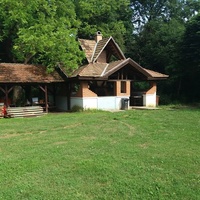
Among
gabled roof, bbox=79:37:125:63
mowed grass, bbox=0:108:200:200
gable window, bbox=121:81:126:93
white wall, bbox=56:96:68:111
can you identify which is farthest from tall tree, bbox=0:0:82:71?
mowed grass, bbox=0:108:200:200

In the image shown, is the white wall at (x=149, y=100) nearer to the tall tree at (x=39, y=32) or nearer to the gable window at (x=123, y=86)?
the gable window at (x=123, y=86)

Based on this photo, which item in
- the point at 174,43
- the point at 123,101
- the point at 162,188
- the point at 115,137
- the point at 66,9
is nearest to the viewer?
the point at 162,188

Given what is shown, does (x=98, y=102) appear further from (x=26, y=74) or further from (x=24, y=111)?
(x=26, y=74)

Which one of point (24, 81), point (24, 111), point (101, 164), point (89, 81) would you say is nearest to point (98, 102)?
point (89, 81)

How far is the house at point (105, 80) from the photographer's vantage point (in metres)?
20.0

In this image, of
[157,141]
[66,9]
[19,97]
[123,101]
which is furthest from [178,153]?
[66,9]

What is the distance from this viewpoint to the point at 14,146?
27.6ft

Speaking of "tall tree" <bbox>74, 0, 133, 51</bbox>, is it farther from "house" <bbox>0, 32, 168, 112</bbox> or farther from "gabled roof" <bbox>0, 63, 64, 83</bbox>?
"gabled roof" <bbox>0, 63, 64, 83</bbox>

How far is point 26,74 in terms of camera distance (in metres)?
19.5

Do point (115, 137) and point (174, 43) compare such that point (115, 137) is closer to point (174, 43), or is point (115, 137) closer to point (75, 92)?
point (75, 92)

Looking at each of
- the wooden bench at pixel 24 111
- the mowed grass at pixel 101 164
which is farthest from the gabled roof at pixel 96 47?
the mowed grass at pixel 101 164

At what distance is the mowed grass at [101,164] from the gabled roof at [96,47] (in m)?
14.2

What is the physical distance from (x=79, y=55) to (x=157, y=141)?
14300mm

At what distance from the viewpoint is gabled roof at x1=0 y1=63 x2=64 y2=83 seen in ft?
60.2
